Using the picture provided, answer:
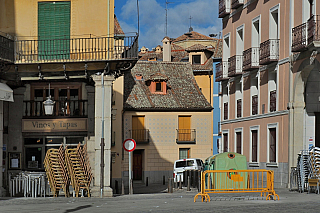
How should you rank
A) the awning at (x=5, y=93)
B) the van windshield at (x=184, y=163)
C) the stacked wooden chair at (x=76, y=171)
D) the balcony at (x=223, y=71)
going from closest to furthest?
the awning at (x=5, y=93) < the stacked wooden chair at (x=76, y=171) < the balcony at (x=223, y=71) < the van windshield at (x=184, y=163)

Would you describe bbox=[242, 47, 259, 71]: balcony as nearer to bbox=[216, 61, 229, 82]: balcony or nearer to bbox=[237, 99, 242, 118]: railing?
bbox=[237, 99, 242, 118]: railing

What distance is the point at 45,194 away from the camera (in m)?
25.2

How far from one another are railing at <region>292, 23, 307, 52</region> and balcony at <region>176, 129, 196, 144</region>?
71.5 feet

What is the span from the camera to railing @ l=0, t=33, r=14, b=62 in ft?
78.7

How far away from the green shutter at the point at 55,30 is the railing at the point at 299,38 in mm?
10005

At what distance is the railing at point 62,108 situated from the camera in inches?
1126

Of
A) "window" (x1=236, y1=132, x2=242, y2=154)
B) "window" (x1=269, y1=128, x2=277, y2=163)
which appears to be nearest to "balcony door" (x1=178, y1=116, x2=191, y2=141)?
"window" (x1=236, y1=132, x2=242, y2=154)

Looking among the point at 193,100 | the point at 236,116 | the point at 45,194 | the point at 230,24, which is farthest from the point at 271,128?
the point at 193,100

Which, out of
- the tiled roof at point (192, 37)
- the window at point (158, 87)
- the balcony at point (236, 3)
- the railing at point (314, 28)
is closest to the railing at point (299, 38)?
the railing at point (314, 28)

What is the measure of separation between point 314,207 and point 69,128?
14.7m

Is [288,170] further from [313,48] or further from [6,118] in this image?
[6,118]

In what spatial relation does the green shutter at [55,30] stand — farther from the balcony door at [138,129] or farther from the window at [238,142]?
the balcony door at [138,129]

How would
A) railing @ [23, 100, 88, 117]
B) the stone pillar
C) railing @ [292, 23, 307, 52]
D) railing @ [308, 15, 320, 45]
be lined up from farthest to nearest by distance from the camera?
railing @ [23, 100, 88, 117] → railing @ [292, 23, 307, 52] → railing @ [308, 15, 320, 45] → the stone pillar

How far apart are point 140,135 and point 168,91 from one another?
5.35 meters
